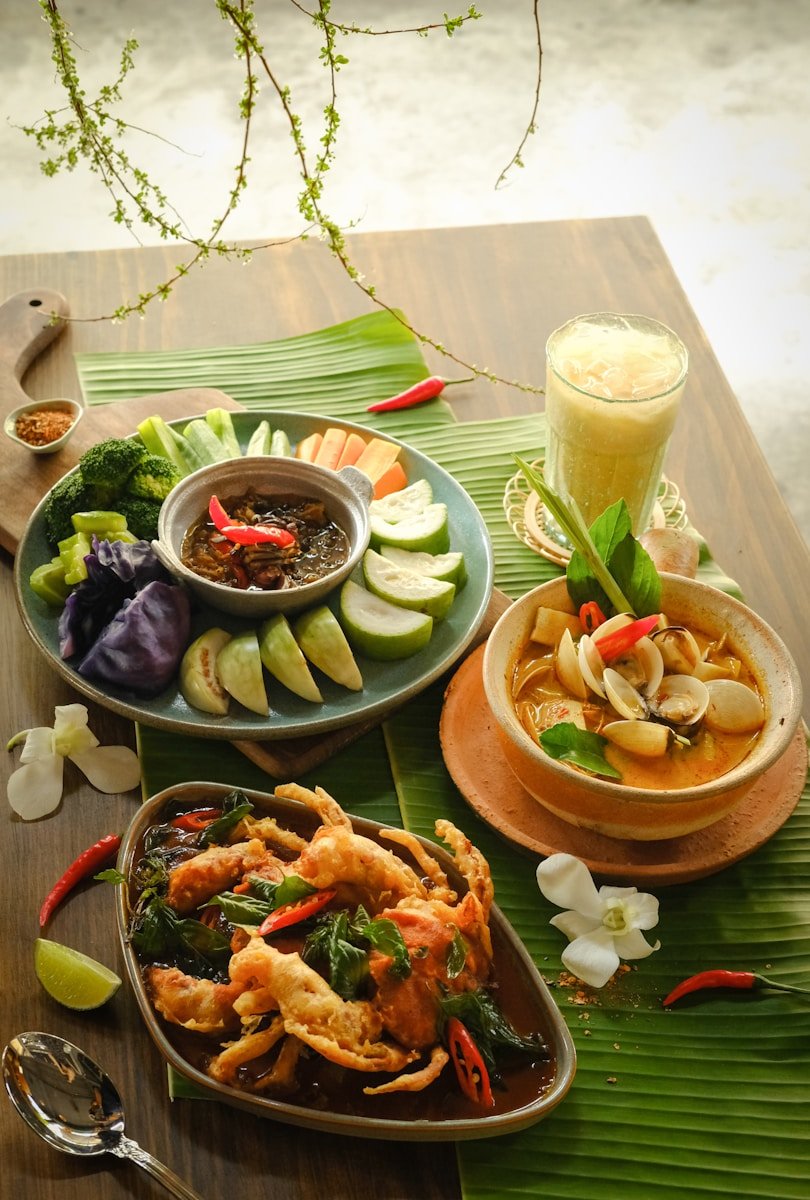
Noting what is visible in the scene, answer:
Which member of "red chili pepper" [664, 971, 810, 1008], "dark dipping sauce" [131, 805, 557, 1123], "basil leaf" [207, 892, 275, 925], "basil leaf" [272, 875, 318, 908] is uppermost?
"basil leaf" [272, 875, 318, 908]

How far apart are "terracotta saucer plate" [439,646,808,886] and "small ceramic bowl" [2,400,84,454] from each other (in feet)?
3.99

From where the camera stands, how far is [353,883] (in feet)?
5.98

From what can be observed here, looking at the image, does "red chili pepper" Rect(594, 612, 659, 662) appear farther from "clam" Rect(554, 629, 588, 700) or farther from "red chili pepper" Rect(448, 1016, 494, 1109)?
"red chili pepper" Rect(448, 1016, 494, 1109)

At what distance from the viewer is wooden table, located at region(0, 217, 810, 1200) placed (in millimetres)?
1687

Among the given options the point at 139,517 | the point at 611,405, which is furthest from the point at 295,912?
the point at 611,405

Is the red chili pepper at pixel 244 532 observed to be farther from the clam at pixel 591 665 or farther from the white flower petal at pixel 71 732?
the clam at pixel 591 665

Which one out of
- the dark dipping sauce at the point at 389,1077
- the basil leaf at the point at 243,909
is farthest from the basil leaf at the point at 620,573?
the basil leaf at the point at 243,909

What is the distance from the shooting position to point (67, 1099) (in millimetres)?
1700

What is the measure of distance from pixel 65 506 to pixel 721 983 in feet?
5.37

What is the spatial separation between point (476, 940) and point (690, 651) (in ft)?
2.35

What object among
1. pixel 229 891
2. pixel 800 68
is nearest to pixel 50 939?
pixel 229 891

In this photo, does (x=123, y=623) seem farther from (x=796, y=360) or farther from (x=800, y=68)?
(x=800, y=68)

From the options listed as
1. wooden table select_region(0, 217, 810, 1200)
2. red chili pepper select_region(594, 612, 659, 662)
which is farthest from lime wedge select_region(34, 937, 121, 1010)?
red chili pepper select_region(594, 612, 659, 662)

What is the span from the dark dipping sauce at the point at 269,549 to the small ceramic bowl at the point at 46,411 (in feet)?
1.68
